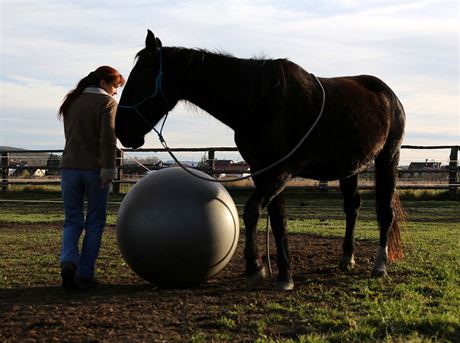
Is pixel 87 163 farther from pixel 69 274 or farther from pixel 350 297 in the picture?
pixel 350 297

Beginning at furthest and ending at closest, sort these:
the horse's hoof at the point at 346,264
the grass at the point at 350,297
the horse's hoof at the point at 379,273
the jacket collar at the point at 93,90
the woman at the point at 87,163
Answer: the horse's hoof at the point at 346,264
the horse's hoof at the point at 379,273
the jacket collar at the point at 93,90
the woman at the point at 87,163
the grass at the point at 350,297

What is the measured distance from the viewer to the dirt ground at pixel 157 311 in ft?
12.3

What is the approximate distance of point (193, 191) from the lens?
201 inches

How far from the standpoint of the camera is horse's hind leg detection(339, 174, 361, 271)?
6.43 m

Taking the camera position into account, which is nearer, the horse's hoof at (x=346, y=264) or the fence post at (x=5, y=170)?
the horse's hoof at (x=346, y=264)

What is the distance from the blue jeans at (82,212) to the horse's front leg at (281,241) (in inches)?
62.0

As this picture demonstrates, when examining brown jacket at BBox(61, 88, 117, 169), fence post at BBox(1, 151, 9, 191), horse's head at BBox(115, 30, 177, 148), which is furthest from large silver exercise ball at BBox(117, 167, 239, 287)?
fence post at BBox(1, 151, 9, 191)

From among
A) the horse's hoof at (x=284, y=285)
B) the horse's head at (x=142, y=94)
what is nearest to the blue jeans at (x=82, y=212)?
the horse's head at (x=142, y=94)

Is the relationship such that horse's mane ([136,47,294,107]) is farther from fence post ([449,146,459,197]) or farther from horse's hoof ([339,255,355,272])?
fence post ([449,146,459,197])

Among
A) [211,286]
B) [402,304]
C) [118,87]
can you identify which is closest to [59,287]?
[211,286]

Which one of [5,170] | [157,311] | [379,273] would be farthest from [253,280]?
[5,170]

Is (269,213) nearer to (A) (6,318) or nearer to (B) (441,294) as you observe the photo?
(B) (441,294)

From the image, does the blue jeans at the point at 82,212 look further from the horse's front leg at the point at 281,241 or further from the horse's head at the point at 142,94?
the horse's front leg at the point at 281,241

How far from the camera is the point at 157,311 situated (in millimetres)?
4359
